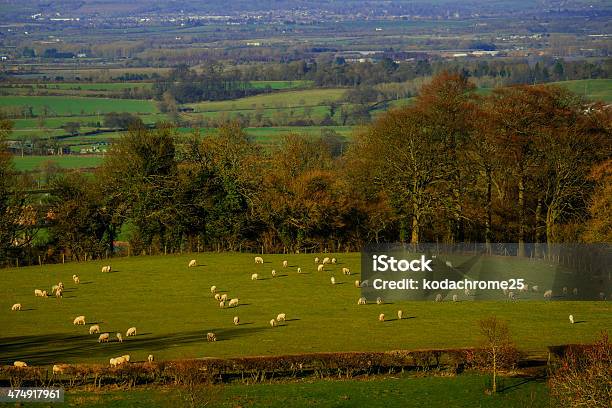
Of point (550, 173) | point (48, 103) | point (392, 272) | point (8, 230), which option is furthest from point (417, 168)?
point (48, 103)

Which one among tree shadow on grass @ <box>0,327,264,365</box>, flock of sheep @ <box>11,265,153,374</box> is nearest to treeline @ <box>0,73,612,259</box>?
flock of sheep @ <box>11,265,153,374</box>

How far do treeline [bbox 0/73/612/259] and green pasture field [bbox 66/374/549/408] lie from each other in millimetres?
21132

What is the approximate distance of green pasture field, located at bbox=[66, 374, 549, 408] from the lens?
2670 cm

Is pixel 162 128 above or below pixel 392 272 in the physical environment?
above

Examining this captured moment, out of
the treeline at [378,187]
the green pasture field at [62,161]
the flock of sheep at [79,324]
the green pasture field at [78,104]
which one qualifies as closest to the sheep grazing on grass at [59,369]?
the flock of sheep at [79,324]

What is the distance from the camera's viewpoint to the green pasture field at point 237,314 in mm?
32281

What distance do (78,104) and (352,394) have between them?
399 ft

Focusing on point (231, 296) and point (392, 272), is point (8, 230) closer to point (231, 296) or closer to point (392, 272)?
point (231, 296)

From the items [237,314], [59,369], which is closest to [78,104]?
[237,314]

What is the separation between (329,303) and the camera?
38938 millimetres

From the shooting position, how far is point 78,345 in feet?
106

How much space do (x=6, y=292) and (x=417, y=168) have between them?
824 inches

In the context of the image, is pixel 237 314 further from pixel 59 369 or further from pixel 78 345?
pixel 59 369

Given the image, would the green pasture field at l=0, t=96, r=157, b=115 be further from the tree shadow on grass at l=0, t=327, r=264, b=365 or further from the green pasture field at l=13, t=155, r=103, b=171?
the tree shadow on grass at l=0, t=327, r=264, b=365
